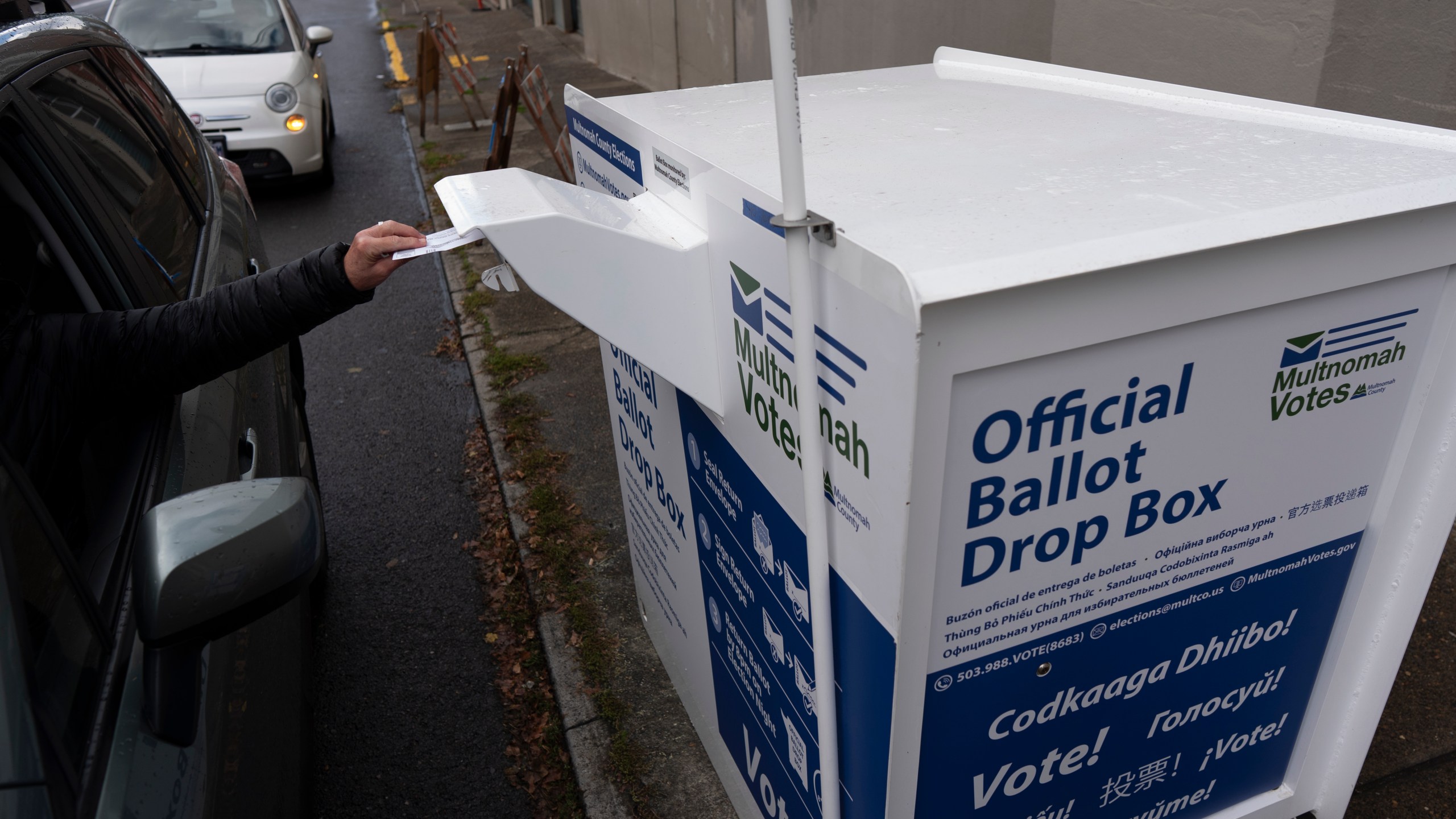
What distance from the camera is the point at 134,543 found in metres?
1.81

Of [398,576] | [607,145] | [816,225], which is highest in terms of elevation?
[816,225]

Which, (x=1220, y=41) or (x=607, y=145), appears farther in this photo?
(x=1220, y=41)

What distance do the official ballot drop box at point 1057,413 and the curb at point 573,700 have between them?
74cm

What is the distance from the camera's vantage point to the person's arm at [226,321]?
6.80 ft

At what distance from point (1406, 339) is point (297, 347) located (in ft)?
12.0

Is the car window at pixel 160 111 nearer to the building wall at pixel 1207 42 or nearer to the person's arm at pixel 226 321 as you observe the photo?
the person's arm at pixel 226 321

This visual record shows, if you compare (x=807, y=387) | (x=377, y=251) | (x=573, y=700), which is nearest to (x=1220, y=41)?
(x=807, y=387)

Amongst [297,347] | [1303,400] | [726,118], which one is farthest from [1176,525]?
[297,347]

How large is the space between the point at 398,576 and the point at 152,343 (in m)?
2.03

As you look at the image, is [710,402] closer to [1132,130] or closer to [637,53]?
[1132,130]

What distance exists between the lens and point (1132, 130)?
196 centimetres

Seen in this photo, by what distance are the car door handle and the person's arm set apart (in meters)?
0.25

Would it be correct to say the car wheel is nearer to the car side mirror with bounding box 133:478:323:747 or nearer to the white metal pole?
the car side mirror with bounding box 133:478:323:747

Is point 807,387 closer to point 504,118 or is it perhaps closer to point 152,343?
point 152,343
